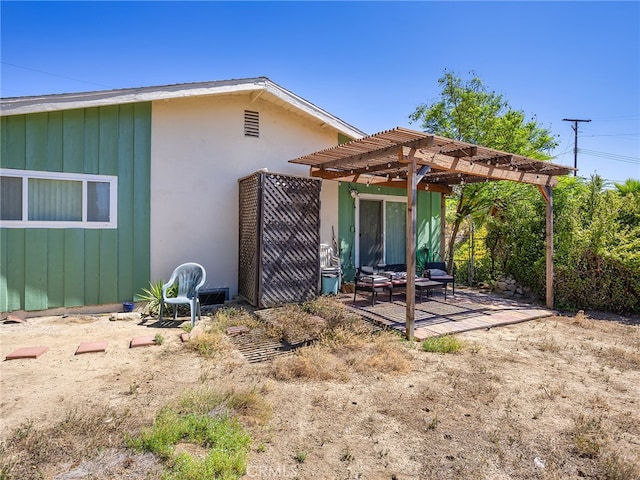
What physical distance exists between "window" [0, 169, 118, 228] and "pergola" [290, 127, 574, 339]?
3.56 metres

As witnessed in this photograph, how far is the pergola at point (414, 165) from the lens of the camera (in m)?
4.87

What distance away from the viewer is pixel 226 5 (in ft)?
26.1

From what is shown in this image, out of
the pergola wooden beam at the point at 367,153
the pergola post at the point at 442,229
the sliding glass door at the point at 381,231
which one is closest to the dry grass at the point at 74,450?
the pergola wooden beam at the point at 367,153

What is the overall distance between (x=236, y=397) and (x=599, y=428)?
2.94 m

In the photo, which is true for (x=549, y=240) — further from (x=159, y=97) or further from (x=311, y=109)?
(x=159, y=97)

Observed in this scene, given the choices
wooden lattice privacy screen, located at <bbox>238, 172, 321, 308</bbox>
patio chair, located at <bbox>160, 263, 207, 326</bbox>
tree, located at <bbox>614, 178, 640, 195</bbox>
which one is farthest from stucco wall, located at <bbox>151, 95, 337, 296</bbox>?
tree, located at <bbox>614, 178, 640, 195</bbox>

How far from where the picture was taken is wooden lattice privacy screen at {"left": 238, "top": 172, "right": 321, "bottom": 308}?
20.9 ft

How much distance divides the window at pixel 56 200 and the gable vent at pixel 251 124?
2.73 m

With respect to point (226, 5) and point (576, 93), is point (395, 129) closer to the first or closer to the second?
point (226, 5)

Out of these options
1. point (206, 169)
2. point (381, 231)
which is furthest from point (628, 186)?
point (206, 169)

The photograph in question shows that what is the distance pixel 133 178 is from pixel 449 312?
623 centimetres

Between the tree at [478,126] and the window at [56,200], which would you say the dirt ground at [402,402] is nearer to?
the window at [56,200]

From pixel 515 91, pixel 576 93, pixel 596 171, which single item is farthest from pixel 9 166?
pixel 576 93

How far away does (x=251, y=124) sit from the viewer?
7.45 metres
